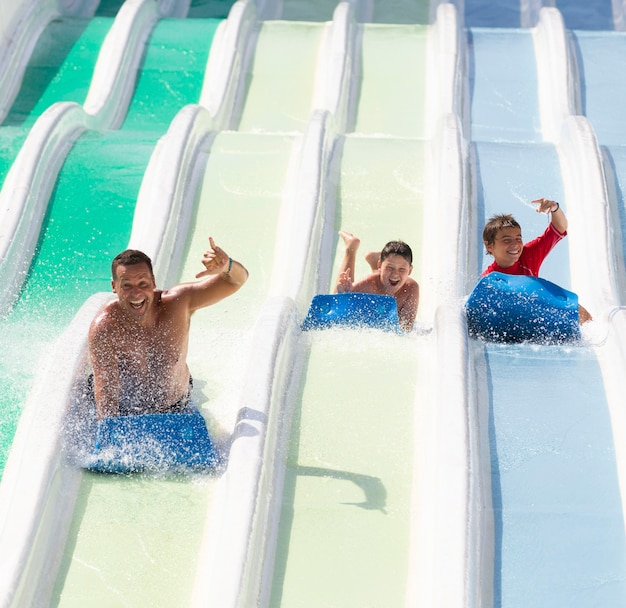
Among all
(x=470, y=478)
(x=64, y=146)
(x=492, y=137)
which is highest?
(x=492, y=137)

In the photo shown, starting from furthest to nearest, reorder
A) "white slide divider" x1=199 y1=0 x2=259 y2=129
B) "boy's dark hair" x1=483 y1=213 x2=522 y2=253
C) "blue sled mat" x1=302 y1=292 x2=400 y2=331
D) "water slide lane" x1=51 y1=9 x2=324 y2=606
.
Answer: "white slide divider" x1=199 y1=0 x2=259 y2=129 → "boy's dark hair" x1=483 y1=213 x2=522 y2=253 → "blue sled mat" x1=302 y1=292 x2=400 y2=331 → "water slide lane" x1=51 y1=9 x2=324 y2=606

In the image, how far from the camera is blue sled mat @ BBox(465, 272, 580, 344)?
457cm

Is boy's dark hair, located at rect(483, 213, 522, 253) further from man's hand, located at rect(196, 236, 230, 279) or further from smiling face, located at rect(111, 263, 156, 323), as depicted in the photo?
smiling face, located at rect(111, 263, 156, 323)

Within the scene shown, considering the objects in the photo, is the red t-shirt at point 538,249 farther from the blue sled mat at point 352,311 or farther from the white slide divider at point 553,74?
the white slide divider at point 553,74

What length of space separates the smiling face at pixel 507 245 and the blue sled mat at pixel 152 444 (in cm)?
162

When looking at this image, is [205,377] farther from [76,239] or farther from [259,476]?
[76,239]

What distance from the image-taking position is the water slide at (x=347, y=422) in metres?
3.71

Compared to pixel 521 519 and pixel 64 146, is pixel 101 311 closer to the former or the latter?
pixel 521 519

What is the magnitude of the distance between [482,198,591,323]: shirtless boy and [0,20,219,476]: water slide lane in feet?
5.90

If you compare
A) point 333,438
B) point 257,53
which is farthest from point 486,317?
point 257,53

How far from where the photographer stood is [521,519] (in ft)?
12.6

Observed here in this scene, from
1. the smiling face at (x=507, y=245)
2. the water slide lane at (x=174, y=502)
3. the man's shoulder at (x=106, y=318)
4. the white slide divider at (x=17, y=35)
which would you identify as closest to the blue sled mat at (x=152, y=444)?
the water slide lane at (x=174, y=502)

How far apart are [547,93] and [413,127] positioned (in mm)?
950

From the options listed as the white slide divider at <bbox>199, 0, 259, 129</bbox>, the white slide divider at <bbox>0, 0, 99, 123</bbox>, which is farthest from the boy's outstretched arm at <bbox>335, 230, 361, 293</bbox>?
the white slide divider at <bbox>0, 0, 99, 123</bbox>
